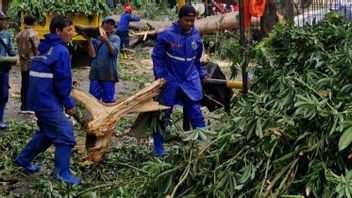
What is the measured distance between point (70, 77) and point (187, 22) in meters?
1.52

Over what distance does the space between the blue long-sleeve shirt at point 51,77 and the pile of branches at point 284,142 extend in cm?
150

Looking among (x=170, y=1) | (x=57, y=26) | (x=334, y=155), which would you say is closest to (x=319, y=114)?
(x=334, y=155)

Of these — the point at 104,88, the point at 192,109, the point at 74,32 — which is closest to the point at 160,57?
the point at 192,109

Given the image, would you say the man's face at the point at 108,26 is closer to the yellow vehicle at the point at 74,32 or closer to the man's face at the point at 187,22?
the man's face at the point at 187,22

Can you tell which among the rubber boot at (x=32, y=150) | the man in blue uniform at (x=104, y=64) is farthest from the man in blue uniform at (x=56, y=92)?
the man in blue uniform at (x=104, y=64)

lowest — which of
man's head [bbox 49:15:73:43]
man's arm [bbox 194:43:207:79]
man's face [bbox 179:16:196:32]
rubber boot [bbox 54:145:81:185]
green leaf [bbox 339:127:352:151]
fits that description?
rubber boot [bbox 54:145:81:185]

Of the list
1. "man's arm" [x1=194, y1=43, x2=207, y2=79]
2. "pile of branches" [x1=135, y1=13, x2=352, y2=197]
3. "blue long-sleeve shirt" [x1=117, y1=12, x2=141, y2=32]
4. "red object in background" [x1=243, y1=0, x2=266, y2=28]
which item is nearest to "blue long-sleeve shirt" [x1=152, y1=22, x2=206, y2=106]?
"man's arm" [x1=194, y1=43, x2=207, y2=79]

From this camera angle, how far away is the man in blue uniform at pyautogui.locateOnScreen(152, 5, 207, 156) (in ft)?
22.6

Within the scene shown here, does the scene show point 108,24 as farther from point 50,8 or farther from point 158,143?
point 50,8

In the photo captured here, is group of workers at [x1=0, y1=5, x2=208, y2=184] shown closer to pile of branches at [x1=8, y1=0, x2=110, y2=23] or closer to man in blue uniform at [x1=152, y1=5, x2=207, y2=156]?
man in blue uniform at [x1=152, y1=5, x2=207, y2=156]

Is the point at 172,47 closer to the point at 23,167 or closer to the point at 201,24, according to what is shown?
the point at 23,167

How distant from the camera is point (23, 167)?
661 centimetres

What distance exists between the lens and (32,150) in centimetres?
645

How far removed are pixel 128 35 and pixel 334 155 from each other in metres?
13.9
